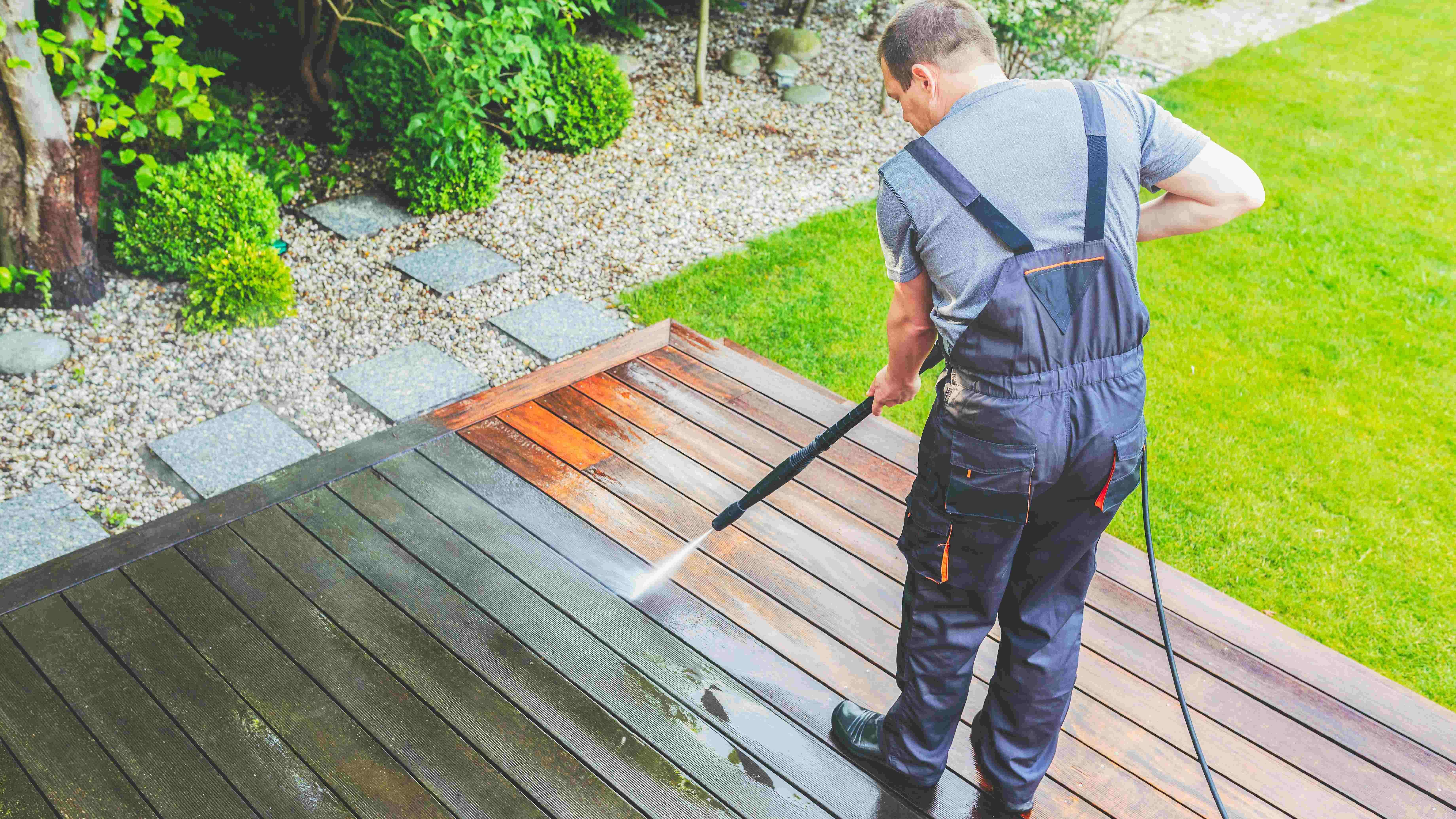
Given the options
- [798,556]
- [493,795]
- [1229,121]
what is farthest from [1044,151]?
[1229,121]

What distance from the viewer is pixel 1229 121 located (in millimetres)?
5965

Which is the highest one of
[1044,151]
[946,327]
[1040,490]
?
[1044,151]

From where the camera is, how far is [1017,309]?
56.8 inches

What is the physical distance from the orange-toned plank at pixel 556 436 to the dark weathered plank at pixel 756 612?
3 centimetres

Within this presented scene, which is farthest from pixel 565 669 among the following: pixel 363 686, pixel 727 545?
pixel 727 545

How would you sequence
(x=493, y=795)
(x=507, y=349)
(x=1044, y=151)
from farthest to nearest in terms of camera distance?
(x=507, y=349)
(x=493, y=795)
(x=1044, y=151)

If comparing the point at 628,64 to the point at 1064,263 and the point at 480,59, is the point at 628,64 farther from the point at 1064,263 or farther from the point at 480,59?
the point at 1064,263

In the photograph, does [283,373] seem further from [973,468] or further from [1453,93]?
[1453,93]

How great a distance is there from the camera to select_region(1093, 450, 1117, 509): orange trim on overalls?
1541mm

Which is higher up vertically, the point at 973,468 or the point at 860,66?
the point at 973,468

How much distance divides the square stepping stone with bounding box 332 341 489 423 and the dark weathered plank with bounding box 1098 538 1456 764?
2.26m

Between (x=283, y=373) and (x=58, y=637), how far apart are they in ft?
4.95

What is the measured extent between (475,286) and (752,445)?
5.89 ft

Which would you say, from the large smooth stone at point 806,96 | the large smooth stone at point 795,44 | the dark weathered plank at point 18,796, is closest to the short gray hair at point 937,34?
the dark weathered plank at point 18,796
